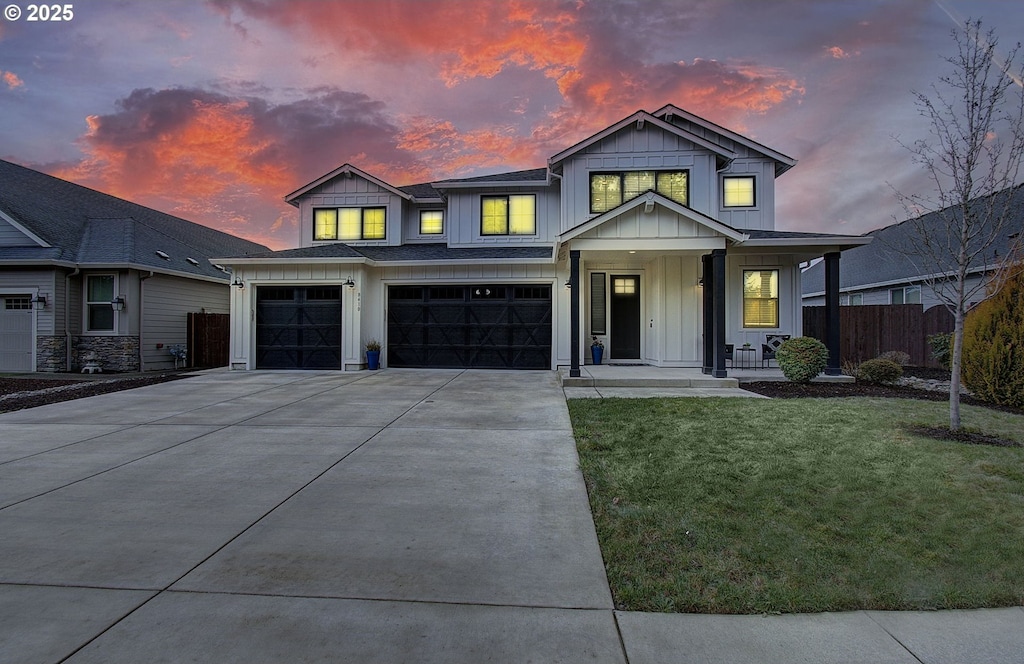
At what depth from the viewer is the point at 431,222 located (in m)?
16.1

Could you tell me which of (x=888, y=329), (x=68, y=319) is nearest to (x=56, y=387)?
(x=68, y=319)

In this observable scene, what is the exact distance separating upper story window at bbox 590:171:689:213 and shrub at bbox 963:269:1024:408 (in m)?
7.06

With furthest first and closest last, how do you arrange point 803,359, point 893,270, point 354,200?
point 893,270 → point 354,200 → point 803,359

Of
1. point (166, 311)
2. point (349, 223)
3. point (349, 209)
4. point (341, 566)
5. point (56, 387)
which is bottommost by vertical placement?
point (341, 566)

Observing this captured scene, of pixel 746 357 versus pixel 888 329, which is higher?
pixel 888 329

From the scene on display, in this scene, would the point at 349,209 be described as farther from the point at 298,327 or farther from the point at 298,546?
the point at 298,546

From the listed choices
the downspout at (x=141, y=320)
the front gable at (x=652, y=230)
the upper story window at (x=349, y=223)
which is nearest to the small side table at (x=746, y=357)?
the front gable at (x=652, y=230)

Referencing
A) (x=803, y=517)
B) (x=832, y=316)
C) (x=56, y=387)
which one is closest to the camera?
(x=803, y=517)

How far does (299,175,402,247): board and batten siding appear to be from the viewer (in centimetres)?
1580

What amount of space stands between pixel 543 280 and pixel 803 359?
669 centimetres

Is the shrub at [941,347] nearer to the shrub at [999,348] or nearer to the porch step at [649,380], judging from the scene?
the shrub at [999,348]

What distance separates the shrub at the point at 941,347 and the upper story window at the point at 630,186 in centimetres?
706

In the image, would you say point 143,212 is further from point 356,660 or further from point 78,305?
point 356,660

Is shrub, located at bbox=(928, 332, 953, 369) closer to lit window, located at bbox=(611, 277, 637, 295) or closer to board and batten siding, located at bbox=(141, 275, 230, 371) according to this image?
lit window, located at bbox=(611, 277, 637, 295)
